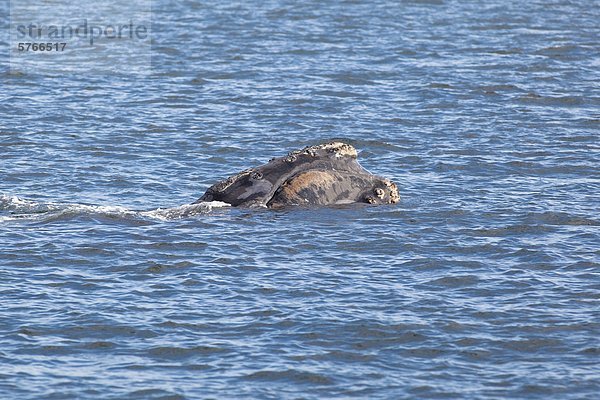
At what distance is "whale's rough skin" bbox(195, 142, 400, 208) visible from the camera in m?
21.2

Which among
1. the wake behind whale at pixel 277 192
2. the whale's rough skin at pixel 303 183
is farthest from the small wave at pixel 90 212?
the whale's rough skin at pixel 303 183

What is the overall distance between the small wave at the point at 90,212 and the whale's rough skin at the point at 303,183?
0.38 meters

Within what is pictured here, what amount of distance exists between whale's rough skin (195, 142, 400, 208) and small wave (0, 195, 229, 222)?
385mm

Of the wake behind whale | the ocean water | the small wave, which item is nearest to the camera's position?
the ocean water

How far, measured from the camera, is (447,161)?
25812 mm

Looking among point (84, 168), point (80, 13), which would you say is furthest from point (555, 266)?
point (80, 13)

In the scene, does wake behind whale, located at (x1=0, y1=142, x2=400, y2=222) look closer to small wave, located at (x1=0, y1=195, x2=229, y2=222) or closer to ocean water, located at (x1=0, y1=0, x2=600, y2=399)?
small wave, located at (x1=0, y1=195, x2=229, y2=222)

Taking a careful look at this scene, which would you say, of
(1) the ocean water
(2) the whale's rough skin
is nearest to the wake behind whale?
(2) the whale's rough skin

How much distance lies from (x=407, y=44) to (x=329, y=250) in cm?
2216

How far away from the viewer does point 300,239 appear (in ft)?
65.0

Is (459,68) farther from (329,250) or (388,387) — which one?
(388,387)

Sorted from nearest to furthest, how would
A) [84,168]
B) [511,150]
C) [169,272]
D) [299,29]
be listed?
1. [169,272]
2. [84,168]
3. [511,150]
4. [299,29]

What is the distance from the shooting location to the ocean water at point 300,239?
15.0 metres

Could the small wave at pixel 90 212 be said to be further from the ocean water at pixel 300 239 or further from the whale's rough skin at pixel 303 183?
the whale's rough skin at pixel 303 183
